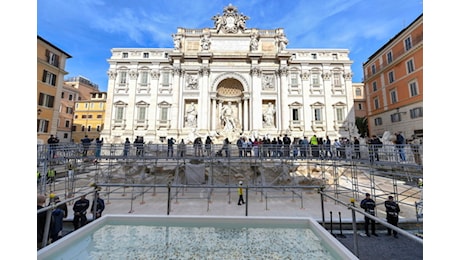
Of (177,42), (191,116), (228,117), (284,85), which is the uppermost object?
(177,42)

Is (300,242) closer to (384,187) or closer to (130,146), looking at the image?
(130,146)

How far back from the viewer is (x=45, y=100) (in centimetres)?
2025

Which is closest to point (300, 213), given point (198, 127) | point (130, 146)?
point (130, 146)

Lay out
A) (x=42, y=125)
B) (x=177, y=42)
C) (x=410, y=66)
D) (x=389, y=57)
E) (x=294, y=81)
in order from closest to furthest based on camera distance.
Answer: (x=42, y=125) → (x=410, y=66) → (x=389, y=57) → (x=177, y=42) → (x=294, y=81)

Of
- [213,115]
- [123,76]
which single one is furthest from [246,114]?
[123,76]

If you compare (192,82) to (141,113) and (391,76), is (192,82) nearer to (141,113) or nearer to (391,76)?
(141,113)

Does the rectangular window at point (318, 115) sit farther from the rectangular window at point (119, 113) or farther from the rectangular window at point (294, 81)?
the rectangular window at point (119, 113)

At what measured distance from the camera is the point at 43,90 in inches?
789

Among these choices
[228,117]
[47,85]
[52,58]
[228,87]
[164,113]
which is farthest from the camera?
[228,87]

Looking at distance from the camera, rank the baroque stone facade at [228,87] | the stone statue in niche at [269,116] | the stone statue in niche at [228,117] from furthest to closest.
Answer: the stone statue in niche at [269,116] < the baroque stone facade at [228,87] < the stone statue in niche at [228,117]

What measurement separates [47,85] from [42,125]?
4.25m

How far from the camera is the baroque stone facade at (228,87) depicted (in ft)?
80.0

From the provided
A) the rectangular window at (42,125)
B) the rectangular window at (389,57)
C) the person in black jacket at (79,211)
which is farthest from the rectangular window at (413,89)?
the rectangular window at (42,125)

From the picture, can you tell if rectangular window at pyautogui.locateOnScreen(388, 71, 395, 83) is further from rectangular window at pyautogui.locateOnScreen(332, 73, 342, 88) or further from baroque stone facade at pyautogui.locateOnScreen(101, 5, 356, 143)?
rectangular window at pyautogui.locateOnScreen(332, 73, 342, 88)
